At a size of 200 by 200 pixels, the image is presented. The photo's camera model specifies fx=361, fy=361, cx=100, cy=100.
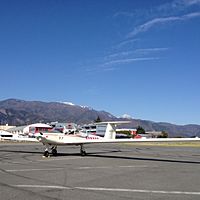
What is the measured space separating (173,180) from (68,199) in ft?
17.5

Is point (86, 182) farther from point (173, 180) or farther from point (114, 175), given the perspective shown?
point (173, 180)

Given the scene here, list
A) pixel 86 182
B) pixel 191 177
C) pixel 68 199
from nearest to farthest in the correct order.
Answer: pixel 68 199 < pixel 86 182 < pixel 191 177

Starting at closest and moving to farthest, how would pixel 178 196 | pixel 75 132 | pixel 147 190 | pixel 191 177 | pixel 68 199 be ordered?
pixel 68 199, pixel 178 196, pixel 147 190, pixel 191 177, pixel 75 132

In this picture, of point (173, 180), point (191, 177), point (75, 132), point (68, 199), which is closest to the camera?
point (68, 199)

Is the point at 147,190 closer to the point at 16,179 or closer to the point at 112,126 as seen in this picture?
the point at 16,179

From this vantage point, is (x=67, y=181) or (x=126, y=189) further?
(x=67, y=181)

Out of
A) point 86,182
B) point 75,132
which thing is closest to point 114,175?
point 86,182

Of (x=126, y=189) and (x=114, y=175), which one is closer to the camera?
(x=126, y=189)

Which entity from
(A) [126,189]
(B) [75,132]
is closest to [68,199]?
(A) [126,189]

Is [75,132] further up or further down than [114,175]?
further up

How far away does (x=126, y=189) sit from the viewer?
1105cm

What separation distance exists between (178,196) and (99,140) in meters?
17.3

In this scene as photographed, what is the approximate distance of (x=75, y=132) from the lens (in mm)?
29641

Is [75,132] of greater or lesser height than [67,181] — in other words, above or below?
above
